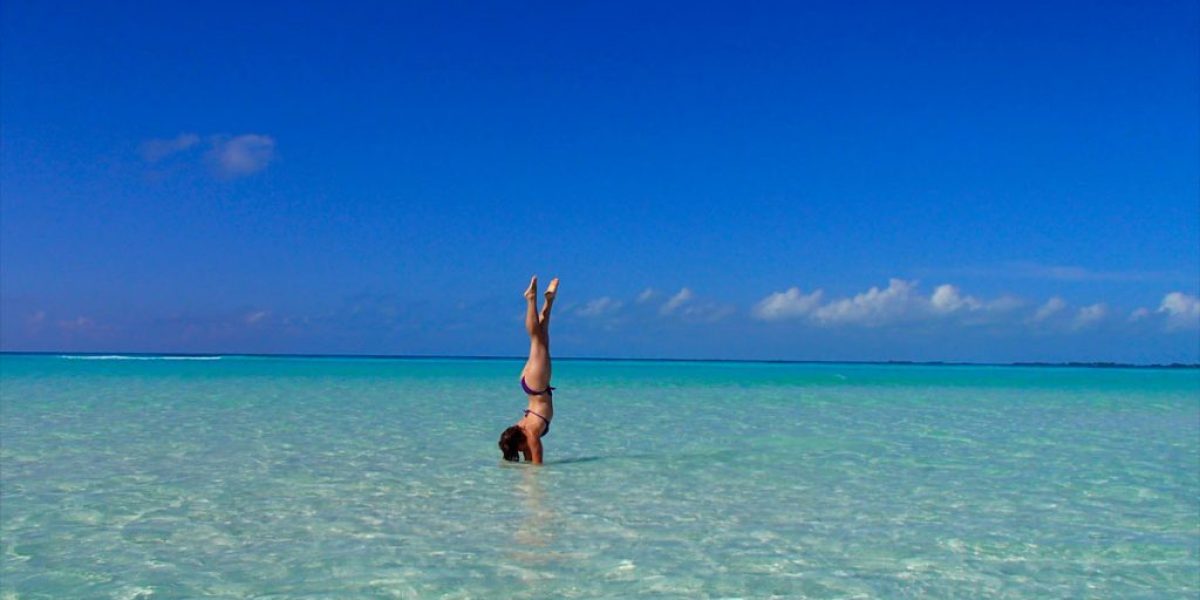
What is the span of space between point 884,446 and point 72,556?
37.8ft

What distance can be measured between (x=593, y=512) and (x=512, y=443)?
11.0 ft

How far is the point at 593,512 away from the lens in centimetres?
848

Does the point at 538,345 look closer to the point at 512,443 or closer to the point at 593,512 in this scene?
the point at 512,443

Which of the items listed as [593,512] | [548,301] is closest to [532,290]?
[548,301]

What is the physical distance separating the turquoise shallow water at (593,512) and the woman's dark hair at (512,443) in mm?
417

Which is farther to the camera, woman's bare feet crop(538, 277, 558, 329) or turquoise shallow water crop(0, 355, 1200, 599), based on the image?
woman's bare feet crop(538, 277, 558, 329)

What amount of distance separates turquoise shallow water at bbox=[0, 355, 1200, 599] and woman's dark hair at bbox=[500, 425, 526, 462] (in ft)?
1.37

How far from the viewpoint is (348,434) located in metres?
15.5

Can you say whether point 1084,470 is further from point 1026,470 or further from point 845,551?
point 845,551

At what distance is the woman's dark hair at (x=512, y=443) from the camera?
11.7 m

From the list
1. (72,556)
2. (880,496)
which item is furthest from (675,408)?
(72,556)

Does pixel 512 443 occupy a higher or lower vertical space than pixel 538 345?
lower

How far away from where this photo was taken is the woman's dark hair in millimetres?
11656

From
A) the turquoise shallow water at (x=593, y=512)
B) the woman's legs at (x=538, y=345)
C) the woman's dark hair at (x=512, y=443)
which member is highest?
the woman's legs at (x=538, y=345)
